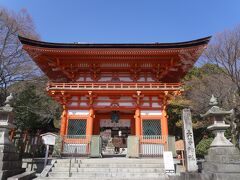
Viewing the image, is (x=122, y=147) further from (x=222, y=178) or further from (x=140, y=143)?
(x=222, y=178)

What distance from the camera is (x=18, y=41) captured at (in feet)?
48.9

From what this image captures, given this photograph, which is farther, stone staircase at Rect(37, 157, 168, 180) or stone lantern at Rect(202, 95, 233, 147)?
stone staircase at Rect(37, 157, 168, 180)

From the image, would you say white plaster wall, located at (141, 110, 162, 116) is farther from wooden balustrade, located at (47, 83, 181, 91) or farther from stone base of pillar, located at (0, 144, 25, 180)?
stone base of pillar, located at (0, 144, 25, 180)

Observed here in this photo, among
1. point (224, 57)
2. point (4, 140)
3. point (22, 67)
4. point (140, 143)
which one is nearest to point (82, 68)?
point (22, 67)

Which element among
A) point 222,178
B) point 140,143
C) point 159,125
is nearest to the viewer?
point 222,178

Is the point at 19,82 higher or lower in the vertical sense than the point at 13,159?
higher

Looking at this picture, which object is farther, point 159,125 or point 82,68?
point 82,68

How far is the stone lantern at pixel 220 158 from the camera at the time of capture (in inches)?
258

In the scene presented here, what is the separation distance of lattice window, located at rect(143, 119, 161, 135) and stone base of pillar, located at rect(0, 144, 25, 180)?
863 cm

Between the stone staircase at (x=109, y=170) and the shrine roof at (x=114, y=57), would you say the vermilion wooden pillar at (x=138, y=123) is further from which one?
the stone staircase at (x=109, y=170)

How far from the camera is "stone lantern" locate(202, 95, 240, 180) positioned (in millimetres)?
6551

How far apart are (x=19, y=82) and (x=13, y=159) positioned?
879 centimetres

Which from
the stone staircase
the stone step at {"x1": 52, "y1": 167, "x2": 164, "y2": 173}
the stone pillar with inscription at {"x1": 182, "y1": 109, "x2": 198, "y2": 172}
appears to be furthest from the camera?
the stone step at {"x1": 52, "y1": 167, "x2": 164, "y2": 173}

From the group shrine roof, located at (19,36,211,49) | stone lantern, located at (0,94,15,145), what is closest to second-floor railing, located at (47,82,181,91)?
shrine roof, located at (19,36,211,49)
